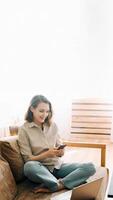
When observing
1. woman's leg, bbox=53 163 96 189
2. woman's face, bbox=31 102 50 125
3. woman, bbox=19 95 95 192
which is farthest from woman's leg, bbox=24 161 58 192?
woman's face, bbox=31 102 50 125

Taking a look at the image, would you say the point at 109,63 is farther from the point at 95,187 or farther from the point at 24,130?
the point at 95,187

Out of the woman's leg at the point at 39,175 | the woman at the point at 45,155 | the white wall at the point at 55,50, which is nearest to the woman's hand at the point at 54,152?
the woman at the point at 45,155

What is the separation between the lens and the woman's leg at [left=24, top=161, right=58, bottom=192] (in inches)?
84.0

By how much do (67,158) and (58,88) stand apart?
3.81 feet

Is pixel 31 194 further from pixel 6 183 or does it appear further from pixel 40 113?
pixel 40 113

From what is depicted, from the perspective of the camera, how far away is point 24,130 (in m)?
2.40

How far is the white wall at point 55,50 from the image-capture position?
15.6ft

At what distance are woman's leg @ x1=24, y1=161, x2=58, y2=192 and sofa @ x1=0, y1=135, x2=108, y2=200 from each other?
58mm

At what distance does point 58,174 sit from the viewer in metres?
2.41

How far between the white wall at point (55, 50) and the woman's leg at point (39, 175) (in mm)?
2557

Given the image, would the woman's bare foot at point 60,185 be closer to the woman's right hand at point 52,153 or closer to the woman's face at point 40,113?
the woman's right hand at point 52,153

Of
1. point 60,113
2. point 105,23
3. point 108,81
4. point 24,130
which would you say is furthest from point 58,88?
point 24,130

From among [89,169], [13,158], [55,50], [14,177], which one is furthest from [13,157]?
[55,50]

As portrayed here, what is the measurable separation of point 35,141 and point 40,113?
213 mm
